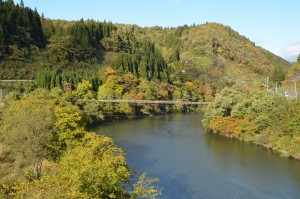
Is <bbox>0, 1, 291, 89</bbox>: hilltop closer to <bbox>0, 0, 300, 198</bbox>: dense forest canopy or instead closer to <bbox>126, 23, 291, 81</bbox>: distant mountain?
<bbox>126, 23, 291, 81</bbox>: distant mountain

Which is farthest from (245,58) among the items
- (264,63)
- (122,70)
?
(122,70)

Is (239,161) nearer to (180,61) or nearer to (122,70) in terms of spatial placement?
(122,70)

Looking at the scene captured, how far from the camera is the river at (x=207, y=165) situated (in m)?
23.2

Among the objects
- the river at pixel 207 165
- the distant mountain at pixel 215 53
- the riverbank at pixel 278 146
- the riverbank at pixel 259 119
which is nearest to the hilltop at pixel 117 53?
the distant mountain at pixel 215 53

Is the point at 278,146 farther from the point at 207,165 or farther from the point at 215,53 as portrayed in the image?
the point at 215,53

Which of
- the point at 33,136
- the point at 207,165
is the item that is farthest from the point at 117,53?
the point at 33,136

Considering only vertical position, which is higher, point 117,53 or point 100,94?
point 117,53

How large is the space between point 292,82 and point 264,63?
64167 mm

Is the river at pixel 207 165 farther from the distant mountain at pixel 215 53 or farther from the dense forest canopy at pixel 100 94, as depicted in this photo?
the distant mountain at pixel 215 53

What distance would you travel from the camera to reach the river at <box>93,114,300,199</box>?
2319cm

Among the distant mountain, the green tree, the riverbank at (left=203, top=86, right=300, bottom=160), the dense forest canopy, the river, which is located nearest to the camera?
the dense forest canopy

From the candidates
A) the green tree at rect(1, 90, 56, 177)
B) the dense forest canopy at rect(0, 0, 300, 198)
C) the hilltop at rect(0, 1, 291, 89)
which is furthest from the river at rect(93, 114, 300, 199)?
the hilltop at rect(0, 1, 291, 89)

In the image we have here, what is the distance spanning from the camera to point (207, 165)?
29219mm

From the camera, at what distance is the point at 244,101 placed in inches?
1583
